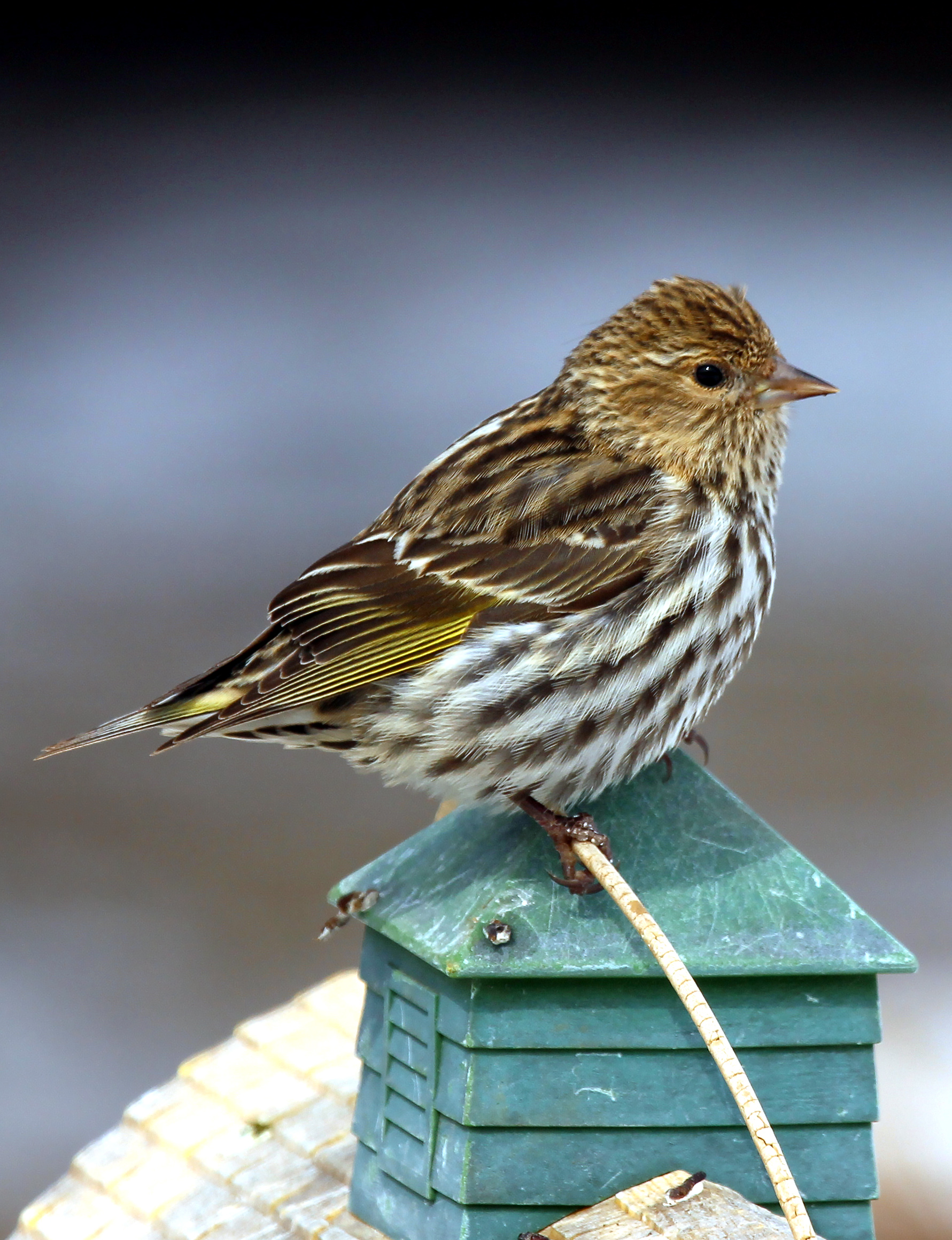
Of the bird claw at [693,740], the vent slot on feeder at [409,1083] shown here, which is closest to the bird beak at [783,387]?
the bird claw at [693,740]

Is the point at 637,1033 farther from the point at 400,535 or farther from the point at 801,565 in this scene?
the point at 801,565

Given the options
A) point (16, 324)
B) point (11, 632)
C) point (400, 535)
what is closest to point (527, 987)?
point (400, 535)

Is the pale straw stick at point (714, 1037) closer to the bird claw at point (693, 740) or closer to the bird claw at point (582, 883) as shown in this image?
the bird claw at point (582, 883)

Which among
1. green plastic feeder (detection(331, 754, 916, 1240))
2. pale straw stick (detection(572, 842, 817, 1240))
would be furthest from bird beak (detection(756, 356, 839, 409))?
pale straw stick (detection(572, 842, 817, 1240))

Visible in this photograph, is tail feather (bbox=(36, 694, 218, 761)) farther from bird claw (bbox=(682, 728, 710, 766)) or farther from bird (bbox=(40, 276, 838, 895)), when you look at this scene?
bird claw (bbox=(682, 728, 710, 766))

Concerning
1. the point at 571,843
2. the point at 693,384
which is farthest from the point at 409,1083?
the point at 693,384
